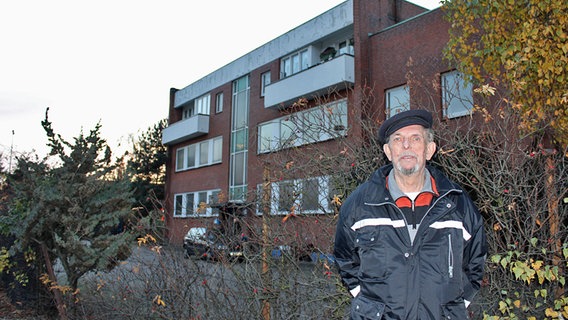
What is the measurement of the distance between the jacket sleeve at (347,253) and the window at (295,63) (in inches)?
740

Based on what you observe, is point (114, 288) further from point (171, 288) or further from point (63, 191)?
point (63, 191)

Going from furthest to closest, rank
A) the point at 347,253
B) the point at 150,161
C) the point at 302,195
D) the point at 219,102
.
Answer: the point at 150,161 → the point at 219,102 → the point at 302,195 → the point at 347,253

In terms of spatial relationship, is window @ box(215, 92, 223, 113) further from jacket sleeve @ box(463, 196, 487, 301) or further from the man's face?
jacket sleeve @ box(463, 196, 487, 301)

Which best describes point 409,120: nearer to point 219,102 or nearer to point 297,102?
point 297,102

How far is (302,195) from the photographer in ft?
16.4

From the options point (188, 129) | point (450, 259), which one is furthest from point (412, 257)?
point (188, 129)

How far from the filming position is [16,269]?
7281mm

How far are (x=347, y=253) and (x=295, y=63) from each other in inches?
796

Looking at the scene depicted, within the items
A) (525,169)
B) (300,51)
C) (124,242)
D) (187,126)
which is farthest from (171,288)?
(187,126)

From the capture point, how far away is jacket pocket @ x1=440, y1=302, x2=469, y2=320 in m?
2.45

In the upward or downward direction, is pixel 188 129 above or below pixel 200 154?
above

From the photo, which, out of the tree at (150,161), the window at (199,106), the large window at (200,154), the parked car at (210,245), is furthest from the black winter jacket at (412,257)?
the tree at (150,161)

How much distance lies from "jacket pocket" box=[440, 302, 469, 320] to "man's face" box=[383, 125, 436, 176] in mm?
746

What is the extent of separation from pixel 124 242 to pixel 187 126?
76.4ft
